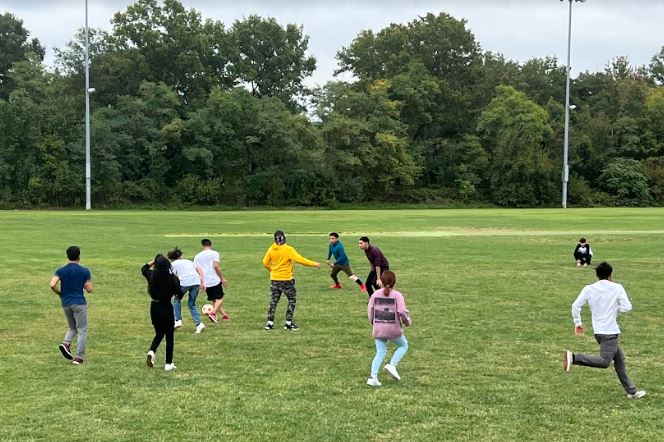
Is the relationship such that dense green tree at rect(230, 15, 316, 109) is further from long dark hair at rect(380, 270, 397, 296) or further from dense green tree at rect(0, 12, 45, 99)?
long dark hair at rect(380, 270, 397, 296)

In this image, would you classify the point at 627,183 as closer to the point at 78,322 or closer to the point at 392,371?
the point at 392,371

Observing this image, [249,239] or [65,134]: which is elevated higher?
[65,134]

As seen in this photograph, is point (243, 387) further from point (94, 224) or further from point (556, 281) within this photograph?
point (94, 224)

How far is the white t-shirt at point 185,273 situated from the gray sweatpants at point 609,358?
22.1 ft

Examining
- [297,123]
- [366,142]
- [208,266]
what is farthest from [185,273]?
[366,142]

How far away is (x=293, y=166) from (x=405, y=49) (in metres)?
29.9

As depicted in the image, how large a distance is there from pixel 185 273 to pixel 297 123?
222ft

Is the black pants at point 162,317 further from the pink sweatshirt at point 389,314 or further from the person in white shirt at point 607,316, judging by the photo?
the person in white shirt at point 607,316

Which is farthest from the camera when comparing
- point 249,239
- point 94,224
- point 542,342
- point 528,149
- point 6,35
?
point 6,35

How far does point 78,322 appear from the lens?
9594 mm

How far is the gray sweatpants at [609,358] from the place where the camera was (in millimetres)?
7867

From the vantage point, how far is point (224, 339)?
1164 centimetres

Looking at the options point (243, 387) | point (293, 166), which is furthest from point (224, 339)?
point (293, 166)

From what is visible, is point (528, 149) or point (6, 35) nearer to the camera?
point (528, 149)
